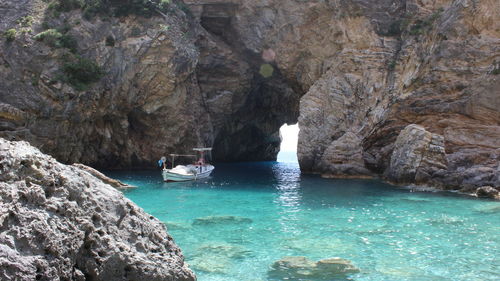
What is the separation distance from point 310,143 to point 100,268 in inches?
1376

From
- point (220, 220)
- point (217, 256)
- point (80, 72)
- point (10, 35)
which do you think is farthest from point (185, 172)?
point (217, 256)

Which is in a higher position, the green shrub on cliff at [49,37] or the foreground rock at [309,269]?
the green shrub on cliff at [49,37]

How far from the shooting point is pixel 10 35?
34.1 metres

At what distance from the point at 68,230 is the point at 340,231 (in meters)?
10.6

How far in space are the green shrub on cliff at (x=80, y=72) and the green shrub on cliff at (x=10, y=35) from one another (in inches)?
178

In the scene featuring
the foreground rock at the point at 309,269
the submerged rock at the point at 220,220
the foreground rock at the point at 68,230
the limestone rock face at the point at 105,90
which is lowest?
the submerged rock at the point at 220,220

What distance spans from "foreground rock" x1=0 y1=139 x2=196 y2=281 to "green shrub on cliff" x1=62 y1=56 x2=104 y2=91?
→ 31.5 m

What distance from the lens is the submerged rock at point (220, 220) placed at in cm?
1592

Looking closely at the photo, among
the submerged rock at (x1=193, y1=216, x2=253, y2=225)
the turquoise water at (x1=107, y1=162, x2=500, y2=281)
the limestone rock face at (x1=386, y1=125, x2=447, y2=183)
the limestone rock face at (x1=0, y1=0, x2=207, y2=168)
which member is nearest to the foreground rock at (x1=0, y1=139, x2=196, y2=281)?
the turquoise water at (x1=107, y1=162, x2=500, y2=281)

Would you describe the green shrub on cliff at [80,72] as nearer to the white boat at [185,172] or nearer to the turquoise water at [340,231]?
the white boat at [185,172]

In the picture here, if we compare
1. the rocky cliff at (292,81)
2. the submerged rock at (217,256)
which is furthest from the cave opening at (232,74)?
the submerged rock at (217,256)

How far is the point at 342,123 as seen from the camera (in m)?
38.7

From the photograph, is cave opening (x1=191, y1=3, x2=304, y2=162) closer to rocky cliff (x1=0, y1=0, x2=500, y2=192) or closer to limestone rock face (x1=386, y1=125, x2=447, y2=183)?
rocky cliff (x1=0, y1=0, x2=500, y2=192)

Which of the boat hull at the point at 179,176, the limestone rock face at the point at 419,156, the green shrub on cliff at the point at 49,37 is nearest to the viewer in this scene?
the limestone rock face at the point at 419,156
